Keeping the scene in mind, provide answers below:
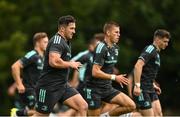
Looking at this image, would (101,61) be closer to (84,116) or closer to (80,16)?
(84,116)

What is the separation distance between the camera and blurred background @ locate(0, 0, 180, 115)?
2934 centimetres

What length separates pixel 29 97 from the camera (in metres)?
16.8

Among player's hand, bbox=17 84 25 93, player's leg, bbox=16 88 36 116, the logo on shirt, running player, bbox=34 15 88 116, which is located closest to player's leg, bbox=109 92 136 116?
running player, bbox=34 15 88 116

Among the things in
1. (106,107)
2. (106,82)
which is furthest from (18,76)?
(106,82)

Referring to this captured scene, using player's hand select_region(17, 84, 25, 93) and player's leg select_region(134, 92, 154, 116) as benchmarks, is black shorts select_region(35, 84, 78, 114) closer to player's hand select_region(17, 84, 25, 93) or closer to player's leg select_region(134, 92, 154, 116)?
player's leg select_region(134, 92, 154, 116)

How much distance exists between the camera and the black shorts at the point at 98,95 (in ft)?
47.8

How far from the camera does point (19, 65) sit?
16.3 meters

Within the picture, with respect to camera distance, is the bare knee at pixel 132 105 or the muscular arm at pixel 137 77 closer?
the muscular arm at pixel 137 77

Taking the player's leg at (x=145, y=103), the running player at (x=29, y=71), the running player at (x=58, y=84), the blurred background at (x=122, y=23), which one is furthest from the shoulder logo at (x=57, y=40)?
the blurred background at (x=122, y=23)

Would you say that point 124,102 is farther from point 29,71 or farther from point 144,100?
point 29,71

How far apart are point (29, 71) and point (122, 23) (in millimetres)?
14700

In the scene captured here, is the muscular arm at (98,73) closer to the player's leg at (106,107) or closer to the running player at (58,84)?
the running player at (58,84)

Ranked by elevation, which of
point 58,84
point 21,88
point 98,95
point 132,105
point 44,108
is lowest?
point 132,105

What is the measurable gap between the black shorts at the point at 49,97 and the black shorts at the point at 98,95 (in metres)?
1.61
